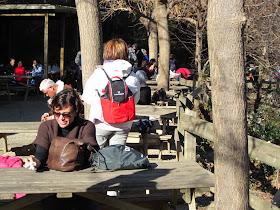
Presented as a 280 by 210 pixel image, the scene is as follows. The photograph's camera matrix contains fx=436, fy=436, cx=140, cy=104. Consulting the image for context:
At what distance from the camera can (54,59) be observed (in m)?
23.8

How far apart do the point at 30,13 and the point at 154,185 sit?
14.7m

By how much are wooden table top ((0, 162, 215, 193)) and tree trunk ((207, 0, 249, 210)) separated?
0.84 ft

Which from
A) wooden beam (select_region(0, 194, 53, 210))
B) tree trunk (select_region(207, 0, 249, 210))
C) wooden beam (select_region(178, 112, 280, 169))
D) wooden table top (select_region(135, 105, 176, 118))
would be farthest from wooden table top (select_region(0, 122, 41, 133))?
tree trunk (select_region(207, 0, 249, 210))

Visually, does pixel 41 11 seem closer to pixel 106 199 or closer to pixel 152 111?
pixel 152 111

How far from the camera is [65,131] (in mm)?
3691

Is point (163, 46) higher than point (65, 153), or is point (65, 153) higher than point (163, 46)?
point (163, 46)

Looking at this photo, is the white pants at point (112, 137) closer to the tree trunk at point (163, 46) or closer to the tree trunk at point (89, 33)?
the tree trunk at point (89, 33)

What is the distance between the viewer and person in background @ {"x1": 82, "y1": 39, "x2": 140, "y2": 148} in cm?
432

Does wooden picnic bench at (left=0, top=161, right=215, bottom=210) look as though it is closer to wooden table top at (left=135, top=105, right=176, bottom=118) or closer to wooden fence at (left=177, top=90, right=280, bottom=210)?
wooden fence at (left=177, top=90, right=280, bottom=210)

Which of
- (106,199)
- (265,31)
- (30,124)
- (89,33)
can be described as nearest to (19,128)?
(30,124)

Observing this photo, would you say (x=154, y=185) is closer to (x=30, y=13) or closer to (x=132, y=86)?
(x=132, y=86)

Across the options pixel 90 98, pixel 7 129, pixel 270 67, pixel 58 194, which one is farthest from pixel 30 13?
pixel 58 194

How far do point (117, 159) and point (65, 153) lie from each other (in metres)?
0.43

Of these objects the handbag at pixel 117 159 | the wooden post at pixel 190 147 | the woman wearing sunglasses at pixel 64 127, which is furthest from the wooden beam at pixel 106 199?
the wooden post at pixel 190 147
